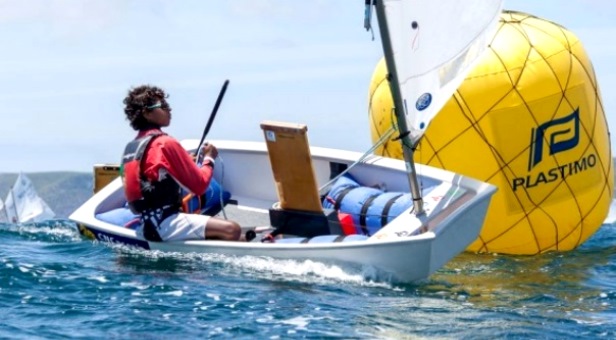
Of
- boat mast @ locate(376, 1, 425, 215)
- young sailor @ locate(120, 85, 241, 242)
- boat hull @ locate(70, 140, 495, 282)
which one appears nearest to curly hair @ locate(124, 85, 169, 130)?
young sailor @ locate(120, 85, 241, 242)

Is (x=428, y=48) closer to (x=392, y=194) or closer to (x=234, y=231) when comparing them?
(x=392, y=194)

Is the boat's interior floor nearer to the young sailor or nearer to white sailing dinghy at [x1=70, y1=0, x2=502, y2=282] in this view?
white sailing dinghy at [x1=70, y1=0, x2=502, y2=282]

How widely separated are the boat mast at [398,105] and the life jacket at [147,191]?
1777mm

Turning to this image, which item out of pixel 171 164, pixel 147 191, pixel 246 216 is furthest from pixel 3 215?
pixel 171 164

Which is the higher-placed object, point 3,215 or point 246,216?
point 246,216

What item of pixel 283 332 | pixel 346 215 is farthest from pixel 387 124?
pixel 283 332

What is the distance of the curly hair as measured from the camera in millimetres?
8773

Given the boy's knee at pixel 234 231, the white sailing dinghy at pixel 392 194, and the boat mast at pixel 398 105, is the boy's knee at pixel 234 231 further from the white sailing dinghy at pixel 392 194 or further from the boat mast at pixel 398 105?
the boat mast at pixel 398 105

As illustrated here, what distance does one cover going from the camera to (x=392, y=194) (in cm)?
956

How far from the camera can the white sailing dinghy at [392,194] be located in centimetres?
816

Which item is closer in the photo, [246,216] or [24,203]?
[246,216]

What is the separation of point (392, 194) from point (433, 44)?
1679 mm

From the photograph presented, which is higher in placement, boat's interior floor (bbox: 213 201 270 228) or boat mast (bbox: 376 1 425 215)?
boat mast (bbox: 376 1 425 215)

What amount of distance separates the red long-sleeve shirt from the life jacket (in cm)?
5
